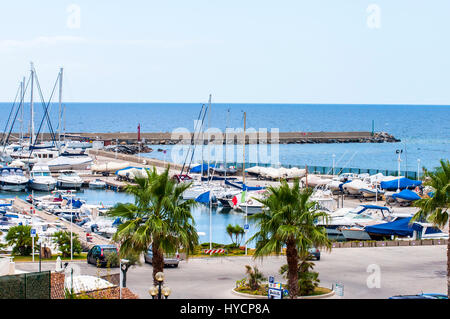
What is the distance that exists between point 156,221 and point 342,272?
12101 mm

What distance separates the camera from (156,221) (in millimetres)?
23672

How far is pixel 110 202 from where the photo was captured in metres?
74.1

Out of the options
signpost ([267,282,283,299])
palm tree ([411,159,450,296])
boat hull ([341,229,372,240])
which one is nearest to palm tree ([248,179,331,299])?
signpost ([267,282,283,299])

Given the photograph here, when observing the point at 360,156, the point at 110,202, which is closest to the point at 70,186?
the point at 110,202

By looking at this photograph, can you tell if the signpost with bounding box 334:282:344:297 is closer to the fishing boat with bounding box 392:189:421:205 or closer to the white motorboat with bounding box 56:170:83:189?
the fishing boat with bounding box 392:189:421:205

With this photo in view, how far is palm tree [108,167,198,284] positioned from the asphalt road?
137 inches

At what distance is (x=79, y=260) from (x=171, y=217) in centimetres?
1232

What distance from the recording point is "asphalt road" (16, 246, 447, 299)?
94.7 ft

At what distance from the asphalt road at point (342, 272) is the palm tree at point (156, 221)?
348 cm

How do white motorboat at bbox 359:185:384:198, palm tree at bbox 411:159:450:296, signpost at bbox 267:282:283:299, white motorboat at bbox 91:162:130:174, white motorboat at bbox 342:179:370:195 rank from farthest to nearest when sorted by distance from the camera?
white motorboat at bbox 91:162:130:174 → white motorboat at bbox 342:179:370:195 → white motorboat at bbox 359:185:384:198 → palm tree at bbox 411:159:450:296 → signpost at bbox 267:282:283:299

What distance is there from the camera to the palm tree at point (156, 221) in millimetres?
23734

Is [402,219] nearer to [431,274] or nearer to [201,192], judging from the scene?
[431,274]

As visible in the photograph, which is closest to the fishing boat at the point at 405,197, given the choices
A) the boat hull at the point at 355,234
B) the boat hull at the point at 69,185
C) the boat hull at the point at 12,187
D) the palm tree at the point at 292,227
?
the boat hull at the point at 355,234

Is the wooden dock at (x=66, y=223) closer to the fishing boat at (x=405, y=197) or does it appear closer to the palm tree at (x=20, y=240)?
the palm tree at (x=20, y=240)
